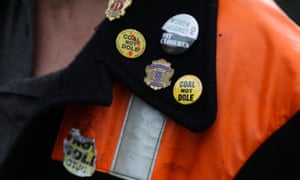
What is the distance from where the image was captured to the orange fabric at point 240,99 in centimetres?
124

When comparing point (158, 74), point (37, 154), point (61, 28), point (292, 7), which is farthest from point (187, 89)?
point (292, 7)

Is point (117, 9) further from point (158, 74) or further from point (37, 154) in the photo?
point (37, 154)

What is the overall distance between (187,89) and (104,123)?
0.19 metres

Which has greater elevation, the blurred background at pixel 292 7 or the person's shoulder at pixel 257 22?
the blurred background at pixel 292 7

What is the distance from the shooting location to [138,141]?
1368 millimetres

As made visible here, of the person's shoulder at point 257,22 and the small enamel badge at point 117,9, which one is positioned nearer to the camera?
the person's shoulder at point 257,22

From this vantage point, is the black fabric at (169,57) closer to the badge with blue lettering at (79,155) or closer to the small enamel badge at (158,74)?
the small enamel badge at (158,74)

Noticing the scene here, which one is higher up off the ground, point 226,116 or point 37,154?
point 226,116

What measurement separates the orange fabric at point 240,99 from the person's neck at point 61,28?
356 mm

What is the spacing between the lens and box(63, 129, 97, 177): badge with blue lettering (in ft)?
4.55

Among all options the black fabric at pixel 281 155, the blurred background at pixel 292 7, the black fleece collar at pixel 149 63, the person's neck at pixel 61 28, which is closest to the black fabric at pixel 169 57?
the black fleece collar at pixel 149 63

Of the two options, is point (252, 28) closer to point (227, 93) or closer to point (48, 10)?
point (227, 93)

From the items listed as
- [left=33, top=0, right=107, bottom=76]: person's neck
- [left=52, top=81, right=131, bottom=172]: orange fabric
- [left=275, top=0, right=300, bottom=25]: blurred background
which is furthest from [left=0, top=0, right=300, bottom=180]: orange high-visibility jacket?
[left=275, top=0, right=300, bottom=25]: blurred background

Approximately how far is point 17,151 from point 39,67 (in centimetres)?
36
